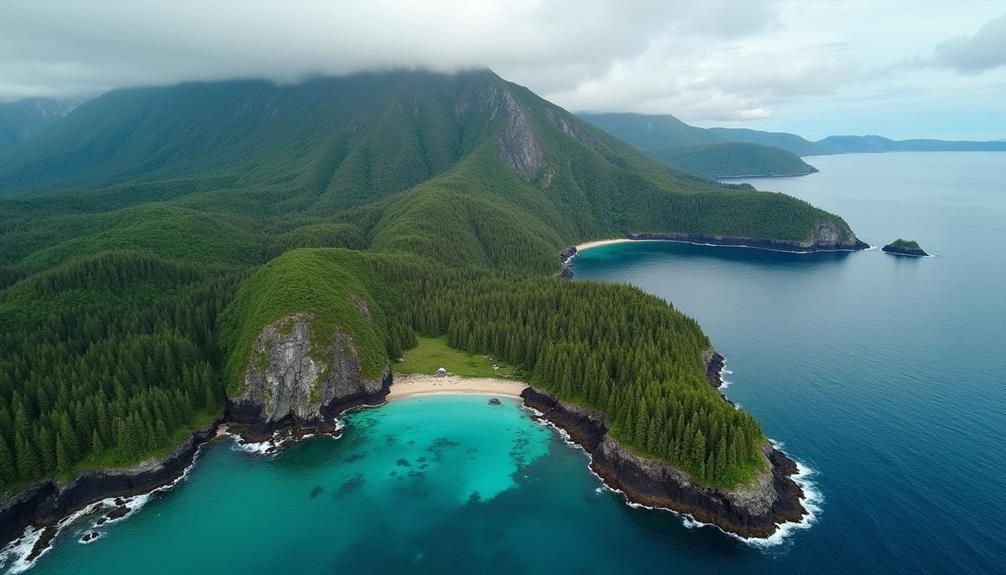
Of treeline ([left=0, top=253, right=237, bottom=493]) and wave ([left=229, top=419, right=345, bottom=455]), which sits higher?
treeline ([left=0, top=253, right=237, bottom=493])

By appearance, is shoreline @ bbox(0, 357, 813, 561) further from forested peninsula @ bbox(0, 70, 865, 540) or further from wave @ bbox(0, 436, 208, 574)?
forested peninsula @ bbox(0, 70, 865, 540)

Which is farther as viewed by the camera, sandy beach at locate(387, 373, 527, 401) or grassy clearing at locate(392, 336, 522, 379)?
grassy clearing at locate(392, 336, 522, 379)

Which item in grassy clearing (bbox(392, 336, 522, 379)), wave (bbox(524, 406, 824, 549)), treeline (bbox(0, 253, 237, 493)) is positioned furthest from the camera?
grassy clearing (bbox(392, 336, 522, 379))

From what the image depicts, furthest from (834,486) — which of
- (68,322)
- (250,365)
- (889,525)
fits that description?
(68,322)

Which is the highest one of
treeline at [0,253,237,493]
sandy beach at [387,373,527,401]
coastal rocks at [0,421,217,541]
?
treeline at [0,253,237,493]

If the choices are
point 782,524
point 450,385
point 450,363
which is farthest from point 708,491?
point 450,363

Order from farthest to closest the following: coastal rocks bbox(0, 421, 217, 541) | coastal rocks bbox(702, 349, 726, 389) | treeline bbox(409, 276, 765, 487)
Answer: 1. coastal rocks bbox(702, 349, 726, 389)
2. treeline bbox(409, 276, 765, 487)
3. coastal rocks bbox(0, 421, 217, 541)

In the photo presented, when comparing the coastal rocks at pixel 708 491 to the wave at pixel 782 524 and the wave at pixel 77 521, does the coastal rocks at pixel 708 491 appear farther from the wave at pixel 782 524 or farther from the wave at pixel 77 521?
the wave at pixel 77 521

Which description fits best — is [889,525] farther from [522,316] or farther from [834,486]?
[522,316]

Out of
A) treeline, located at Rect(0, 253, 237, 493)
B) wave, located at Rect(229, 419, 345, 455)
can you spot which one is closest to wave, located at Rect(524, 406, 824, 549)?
wave, located at Rect(229, 419, 345, 455)
